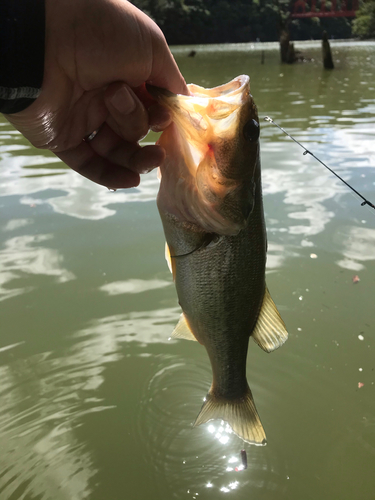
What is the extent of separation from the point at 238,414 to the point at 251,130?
1503mm

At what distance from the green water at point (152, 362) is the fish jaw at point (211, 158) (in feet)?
5.02

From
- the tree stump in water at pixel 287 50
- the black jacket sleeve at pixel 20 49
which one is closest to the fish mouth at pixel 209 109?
the black jacket sleeve at pixel 20 49

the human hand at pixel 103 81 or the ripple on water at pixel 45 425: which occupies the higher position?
the human hand at pixel 103 81

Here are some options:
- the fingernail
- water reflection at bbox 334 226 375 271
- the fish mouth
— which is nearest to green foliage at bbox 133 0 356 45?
water reflection at bbox 334 226 375 271

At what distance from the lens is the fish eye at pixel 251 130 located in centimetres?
184

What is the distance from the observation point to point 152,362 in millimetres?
3322

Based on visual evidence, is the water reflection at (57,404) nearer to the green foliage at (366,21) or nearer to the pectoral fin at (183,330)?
the pectoral fin at (183,330)

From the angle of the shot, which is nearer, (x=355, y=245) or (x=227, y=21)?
(x=355, y=245)

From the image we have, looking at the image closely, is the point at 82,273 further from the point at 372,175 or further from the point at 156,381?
the point at 372,175

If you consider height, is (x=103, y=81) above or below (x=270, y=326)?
above

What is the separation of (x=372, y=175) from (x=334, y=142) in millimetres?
2214

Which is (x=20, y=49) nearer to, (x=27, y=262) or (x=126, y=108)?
(x=126, y=108)

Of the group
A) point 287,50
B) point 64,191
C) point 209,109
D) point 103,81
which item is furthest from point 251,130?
point 287,50

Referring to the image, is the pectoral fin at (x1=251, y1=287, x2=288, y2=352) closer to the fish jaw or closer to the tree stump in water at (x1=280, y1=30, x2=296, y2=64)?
the fish jaw
